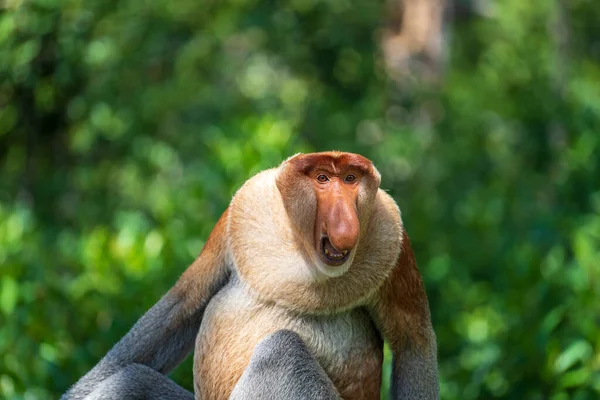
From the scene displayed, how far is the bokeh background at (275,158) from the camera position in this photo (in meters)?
4.24

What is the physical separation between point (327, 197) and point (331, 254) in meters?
0.14

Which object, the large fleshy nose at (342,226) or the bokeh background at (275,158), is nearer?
the large fleshy nose at (342,226)

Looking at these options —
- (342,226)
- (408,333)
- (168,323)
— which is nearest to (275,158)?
(168,323)

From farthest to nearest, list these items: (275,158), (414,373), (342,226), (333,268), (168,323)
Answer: (275,158), (168,323), (414,373), (333,268), (342,226)

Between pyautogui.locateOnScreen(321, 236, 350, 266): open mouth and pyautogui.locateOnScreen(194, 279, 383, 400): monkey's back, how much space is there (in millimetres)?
259

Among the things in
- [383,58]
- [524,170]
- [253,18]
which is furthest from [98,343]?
[524,170]

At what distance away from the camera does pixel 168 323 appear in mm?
2549

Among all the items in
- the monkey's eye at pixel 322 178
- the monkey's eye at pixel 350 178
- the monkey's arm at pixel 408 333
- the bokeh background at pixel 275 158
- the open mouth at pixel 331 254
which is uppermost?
the monkey's eye at pixel 322 178

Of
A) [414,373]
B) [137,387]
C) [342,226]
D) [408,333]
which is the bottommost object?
[414,373]

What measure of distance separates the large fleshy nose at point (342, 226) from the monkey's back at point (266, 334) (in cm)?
35

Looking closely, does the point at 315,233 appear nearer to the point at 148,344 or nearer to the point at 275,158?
the point at 148,344

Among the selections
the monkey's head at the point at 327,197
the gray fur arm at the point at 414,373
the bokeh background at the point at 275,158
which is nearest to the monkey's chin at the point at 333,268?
the monkey's head at the point at 327,197

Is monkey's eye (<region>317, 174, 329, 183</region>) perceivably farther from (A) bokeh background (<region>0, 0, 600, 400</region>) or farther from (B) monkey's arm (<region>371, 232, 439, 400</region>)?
(A) bokeh background (<region>0, 0, 600, 400</region>)

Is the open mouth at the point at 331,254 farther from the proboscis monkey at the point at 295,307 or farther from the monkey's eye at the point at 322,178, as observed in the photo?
the monkey's eye at the point at 322,178
